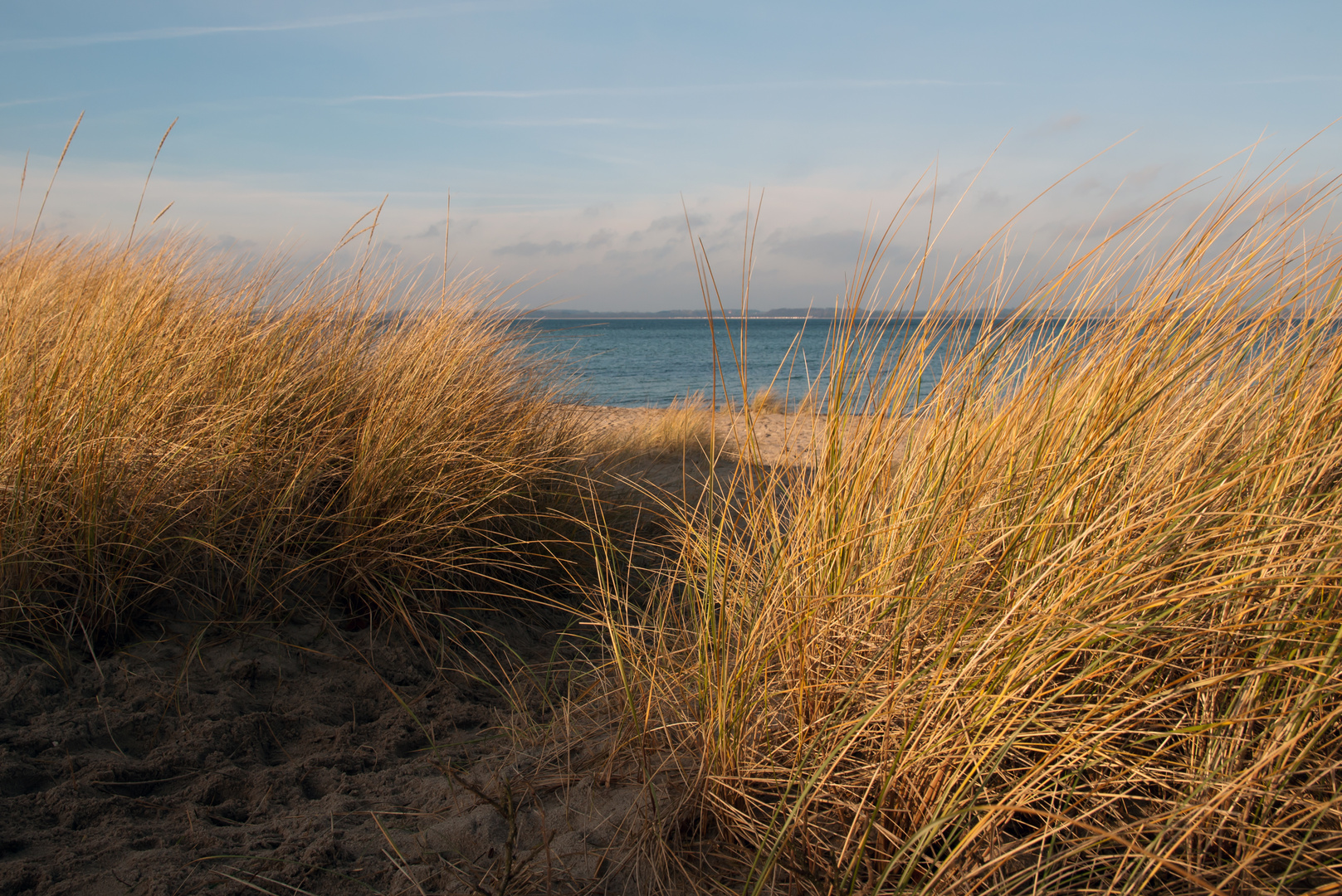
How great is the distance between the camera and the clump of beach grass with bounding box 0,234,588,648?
6.55ft

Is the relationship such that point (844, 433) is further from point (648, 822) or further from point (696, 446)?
point (696, 446)

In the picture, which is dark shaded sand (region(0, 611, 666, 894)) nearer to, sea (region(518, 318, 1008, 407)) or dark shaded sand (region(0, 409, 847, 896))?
dark shaded sand (region(0, 409, 847, 896))

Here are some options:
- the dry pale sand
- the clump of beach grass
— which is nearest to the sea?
the dry pale sand

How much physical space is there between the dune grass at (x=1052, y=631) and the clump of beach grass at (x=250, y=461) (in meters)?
1.02

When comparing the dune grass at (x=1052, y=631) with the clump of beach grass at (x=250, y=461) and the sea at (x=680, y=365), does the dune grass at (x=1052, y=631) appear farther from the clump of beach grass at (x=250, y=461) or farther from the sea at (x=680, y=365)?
the clump of beach grass at (x=250, y=461)

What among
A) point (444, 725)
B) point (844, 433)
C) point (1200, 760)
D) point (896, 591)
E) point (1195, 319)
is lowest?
point (444, 725)

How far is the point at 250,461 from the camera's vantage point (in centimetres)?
237

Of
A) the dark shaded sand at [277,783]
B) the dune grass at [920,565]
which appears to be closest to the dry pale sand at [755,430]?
the dune grass at [920,565]

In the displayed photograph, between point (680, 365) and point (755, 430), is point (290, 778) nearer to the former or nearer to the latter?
point (755, 430)

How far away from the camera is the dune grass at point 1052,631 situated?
1085 mm

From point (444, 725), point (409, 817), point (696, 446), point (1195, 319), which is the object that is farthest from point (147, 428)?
point (696, 446)

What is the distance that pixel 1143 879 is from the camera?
0.98 metres

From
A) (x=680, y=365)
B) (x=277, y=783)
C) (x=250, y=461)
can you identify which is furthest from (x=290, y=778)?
(x=680, y=365)

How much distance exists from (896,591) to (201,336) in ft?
8.53
